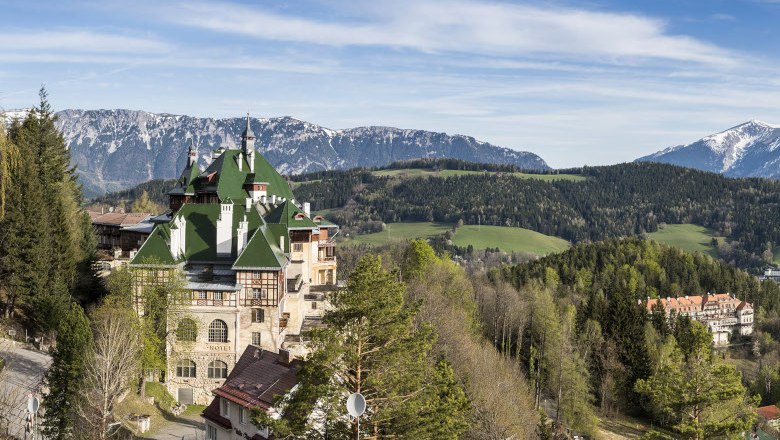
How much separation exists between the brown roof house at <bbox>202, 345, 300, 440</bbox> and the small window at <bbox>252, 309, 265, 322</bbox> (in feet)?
50.4

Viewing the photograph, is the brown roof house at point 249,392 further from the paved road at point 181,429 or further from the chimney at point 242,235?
the chimney at point 242,235

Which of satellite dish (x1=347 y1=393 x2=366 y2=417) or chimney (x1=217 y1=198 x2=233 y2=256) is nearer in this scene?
satellite dish (x1=347 y1=393 x2=366 y2=417)

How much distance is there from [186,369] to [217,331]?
3.93 meters

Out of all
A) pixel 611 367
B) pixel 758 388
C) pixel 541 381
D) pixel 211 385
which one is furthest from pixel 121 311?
pixel 758 388

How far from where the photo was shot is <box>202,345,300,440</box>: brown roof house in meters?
38.3

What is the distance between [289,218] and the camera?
71188mm

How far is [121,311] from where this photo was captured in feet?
171

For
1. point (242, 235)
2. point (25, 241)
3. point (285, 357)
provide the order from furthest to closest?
1. point (242, 235)
2. point (25, 241)
3. point (285, 357)

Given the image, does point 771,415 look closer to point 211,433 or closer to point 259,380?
point 211,433

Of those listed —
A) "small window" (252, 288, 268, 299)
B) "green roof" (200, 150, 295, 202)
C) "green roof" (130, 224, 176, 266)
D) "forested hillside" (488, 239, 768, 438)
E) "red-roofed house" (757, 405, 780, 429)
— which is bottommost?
"red-roofed house" (757, 405, 780, 429)

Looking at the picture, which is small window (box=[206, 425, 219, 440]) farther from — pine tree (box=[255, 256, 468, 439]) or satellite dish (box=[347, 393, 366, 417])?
satellite dish (box=[347, 393, 366, 417])

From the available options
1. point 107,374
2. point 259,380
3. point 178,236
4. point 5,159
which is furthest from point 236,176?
point 5,159

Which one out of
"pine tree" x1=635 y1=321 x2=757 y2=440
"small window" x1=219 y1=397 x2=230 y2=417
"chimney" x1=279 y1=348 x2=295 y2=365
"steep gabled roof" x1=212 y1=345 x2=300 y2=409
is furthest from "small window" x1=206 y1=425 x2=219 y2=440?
"pine tree" x1=635 y1=321 x2=757 y2=440

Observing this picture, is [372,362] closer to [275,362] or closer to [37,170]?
[275,362]
